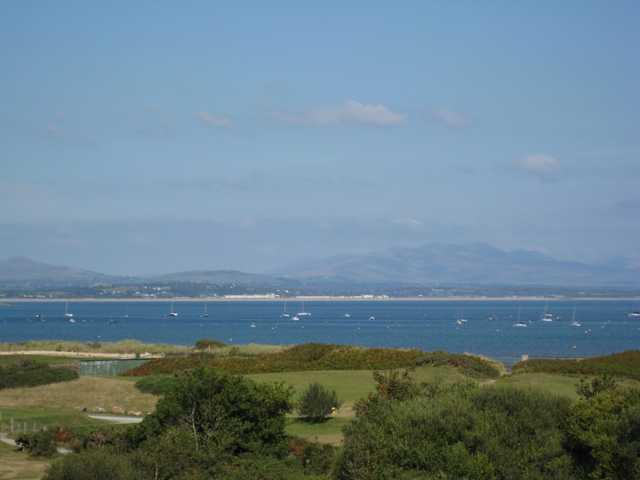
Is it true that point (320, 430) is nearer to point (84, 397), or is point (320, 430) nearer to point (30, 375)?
point (84, 397)

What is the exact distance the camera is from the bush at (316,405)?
33.4m

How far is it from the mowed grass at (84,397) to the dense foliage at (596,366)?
1691cm

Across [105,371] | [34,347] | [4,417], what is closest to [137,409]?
[4,417]

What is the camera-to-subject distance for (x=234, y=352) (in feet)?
199

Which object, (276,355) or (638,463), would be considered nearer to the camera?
(638,463)

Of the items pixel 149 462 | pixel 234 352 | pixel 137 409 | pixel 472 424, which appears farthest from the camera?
pixel 234 352

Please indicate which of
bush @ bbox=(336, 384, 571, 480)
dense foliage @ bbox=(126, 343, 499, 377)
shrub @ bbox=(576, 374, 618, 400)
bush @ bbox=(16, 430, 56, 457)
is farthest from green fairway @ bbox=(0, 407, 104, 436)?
shrub @ bbox=(576, 374, 618, 400)

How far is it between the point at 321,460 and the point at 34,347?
48090 mm

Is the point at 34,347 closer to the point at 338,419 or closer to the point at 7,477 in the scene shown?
the point at 338,419

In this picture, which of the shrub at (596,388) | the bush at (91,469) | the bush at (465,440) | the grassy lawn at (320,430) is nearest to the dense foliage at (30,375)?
the grassy lawn at (320,430)

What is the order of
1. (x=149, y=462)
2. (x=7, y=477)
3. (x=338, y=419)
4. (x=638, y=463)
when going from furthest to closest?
(x=338, y=419)
(x=7, y=477)
(x=149, y=462)
(x=638, y=463)

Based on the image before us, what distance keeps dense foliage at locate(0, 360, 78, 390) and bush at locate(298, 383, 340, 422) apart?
586 inches

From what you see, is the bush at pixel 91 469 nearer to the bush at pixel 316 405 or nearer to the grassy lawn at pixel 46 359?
the bush at pixel 316 405

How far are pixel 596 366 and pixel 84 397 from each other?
21105mm
